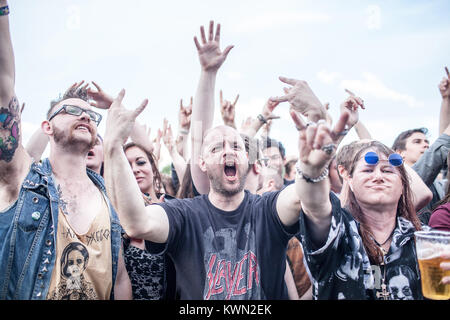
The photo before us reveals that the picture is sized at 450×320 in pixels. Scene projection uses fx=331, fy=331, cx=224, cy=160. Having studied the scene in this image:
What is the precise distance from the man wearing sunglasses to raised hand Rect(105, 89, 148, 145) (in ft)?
2.29

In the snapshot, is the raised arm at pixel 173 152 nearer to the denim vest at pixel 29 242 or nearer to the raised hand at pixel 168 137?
the raised hand at pixel 168 137

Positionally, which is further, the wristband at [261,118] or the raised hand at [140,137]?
the wristband at [261,118]

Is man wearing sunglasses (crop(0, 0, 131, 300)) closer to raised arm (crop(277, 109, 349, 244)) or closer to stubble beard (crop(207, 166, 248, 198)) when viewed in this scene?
stubble beard (crop(207, 166, 248, 198))

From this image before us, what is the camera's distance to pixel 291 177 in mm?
5898

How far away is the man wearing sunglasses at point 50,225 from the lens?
2.22 metres

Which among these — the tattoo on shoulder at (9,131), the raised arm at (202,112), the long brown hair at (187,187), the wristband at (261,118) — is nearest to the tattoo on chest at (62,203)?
the tattoo on shoulder at (9,131)

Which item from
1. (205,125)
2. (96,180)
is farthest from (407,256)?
(96,180)

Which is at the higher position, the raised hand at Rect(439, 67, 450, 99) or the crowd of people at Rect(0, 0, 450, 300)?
the raised hand at Rect(439, 67, 450, 99)

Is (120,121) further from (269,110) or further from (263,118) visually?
(269,110)

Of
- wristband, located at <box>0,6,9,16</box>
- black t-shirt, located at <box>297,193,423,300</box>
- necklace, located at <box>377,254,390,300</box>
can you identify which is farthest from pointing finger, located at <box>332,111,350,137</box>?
wristband, located at <box>0,6,9,16</box>

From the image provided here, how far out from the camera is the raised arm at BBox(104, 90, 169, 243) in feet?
6.41

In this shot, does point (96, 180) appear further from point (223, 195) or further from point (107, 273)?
point (223, 195)

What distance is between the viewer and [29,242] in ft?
7.47
